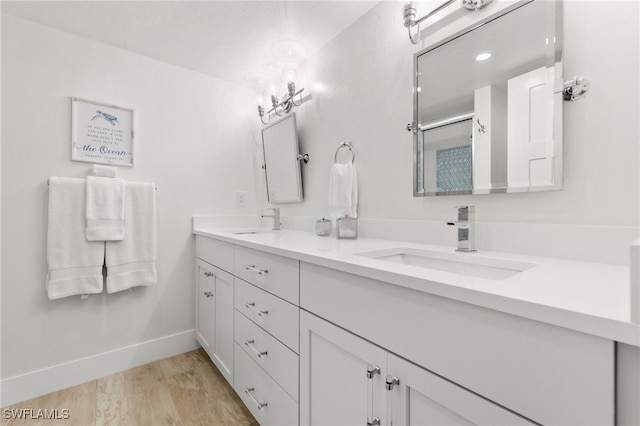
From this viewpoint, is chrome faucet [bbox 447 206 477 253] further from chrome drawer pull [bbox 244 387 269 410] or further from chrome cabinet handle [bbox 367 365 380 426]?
chrome drawer pull [bbox 244 387 269 410]

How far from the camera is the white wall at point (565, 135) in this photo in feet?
2.58

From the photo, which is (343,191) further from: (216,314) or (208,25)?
(208,25)

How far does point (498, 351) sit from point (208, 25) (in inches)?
78.0

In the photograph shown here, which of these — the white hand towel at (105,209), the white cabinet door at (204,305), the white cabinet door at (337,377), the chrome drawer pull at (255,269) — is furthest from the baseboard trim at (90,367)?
the white cabinet door at (337,377)

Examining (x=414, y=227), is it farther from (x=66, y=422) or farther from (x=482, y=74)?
(x=66, y=422)

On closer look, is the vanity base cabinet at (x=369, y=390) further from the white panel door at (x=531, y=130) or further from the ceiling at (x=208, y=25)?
the ceiling at (x=208, y=25)

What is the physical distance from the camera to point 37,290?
1604 mm

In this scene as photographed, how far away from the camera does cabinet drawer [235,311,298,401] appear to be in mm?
1025

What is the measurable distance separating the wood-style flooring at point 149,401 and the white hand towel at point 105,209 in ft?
2.80

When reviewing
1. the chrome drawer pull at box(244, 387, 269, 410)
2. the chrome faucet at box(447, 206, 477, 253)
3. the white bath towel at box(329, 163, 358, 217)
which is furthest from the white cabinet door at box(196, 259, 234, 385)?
the chrome faucet at box(447, 206, 477, 253)

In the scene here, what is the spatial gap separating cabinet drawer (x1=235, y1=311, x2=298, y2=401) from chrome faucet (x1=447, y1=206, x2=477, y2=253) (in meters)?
0.71

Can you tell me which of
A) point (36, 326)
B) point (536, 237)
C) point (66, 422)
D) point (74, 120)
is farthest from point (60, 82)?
point (536, 237)

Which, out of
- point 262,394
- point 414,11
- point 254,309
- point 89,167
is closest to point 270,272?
point 254,309

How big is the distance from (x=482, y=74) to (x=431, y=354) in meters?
1.00
